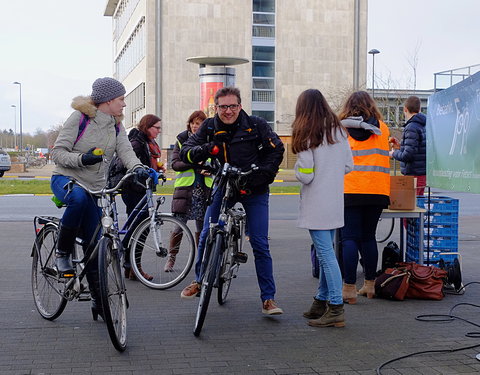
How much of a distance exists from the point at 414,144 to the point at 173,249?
315cm

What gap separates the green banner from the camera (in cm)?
611

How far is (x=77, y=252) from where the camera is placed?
20.4 feet

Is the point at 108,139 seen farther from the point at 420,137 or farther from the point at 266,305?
the point at 420,137

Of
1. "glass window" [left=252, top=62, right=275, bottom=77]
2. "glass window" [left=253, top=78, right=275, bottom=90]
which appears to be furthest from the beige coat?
"glass window" [left=252, top=62, right=275, bottom=77]

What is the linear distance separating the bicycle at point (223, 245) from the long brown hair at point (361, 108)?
150cm

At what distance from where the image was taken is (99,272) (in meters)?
5.40

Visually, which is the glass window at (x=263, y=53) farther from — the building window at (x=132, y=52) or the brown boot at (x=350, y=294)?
the brown boot at (x=350, y=294)

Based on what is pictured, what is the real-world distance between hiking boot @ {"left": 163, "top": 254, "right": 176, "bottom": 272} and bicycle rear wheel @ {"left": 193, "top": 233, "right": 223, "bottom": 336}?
1.83 metres

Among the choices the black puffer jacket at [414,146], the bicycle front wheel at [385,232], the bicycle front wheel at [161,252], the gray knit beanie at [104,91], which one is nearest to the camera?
the gray knit beanie at [104,91]

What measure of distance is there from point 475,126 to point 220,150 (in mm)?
2152

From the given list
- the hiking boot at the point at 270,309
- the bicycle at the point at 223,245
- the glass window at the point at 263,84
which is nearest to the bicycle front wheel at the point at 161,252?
the bicycle at the point at 223,245

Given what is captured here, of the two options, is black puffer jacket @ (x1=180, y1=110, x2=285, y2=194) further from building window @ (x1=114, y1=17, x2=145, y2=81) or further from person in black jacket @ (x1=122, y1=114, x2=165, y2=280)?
building window @ (x1=114, y1=17, x2=145, y2=81)

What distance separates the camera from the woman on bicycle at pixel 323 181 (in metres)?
6.32

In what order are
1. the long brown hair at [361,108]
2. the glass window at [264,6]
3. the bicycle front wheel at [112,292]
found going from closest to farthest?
the bicycle front wheel at [112,292] → the long brown hair at [361,108] → the glass window at [264,6]
